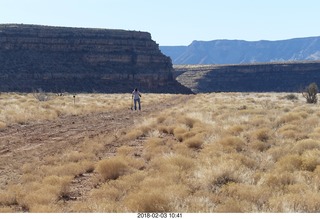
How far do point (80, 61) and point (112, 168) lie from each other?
102993 millimetres

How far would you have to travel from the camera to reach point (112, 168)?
9719 millimetres

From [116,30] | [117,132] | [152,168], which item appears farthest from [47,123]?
[116,30]

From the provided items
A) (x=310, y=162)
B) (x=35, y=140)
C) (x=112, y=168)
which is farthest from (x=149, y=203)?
(x=35, y=140)

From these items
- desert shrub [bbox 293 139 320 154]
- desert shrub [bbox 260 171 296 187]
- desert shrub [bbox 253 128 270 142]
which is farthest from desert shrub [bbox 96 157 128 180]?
desert shrub [bbox 253 128 270 142]

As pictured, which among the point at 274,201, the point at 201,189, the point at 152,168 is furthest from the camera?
the point at 152,168

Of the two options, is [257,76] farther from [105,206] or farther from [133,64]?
[105,206]

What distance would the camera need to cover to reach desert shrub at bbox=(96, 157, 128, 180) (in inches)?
377

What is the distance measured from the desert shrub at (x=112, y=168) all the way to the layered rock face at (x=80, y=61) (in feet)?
263

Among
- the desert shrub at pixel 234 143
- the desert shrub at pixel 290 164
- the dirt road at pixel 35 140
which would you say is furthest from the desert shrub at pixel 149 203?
the desert shrub at pixel 234 143

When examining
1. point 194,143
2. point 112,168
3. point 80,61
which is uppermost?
point 80,61

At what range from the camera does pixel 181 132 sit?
53.9ft

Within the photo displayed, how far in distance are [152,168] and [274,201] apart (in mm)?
3870

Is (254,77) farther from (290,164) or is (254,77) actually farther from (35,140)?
(290,164)

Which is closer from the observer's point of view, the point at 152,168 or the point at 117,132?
the point at 152,168
